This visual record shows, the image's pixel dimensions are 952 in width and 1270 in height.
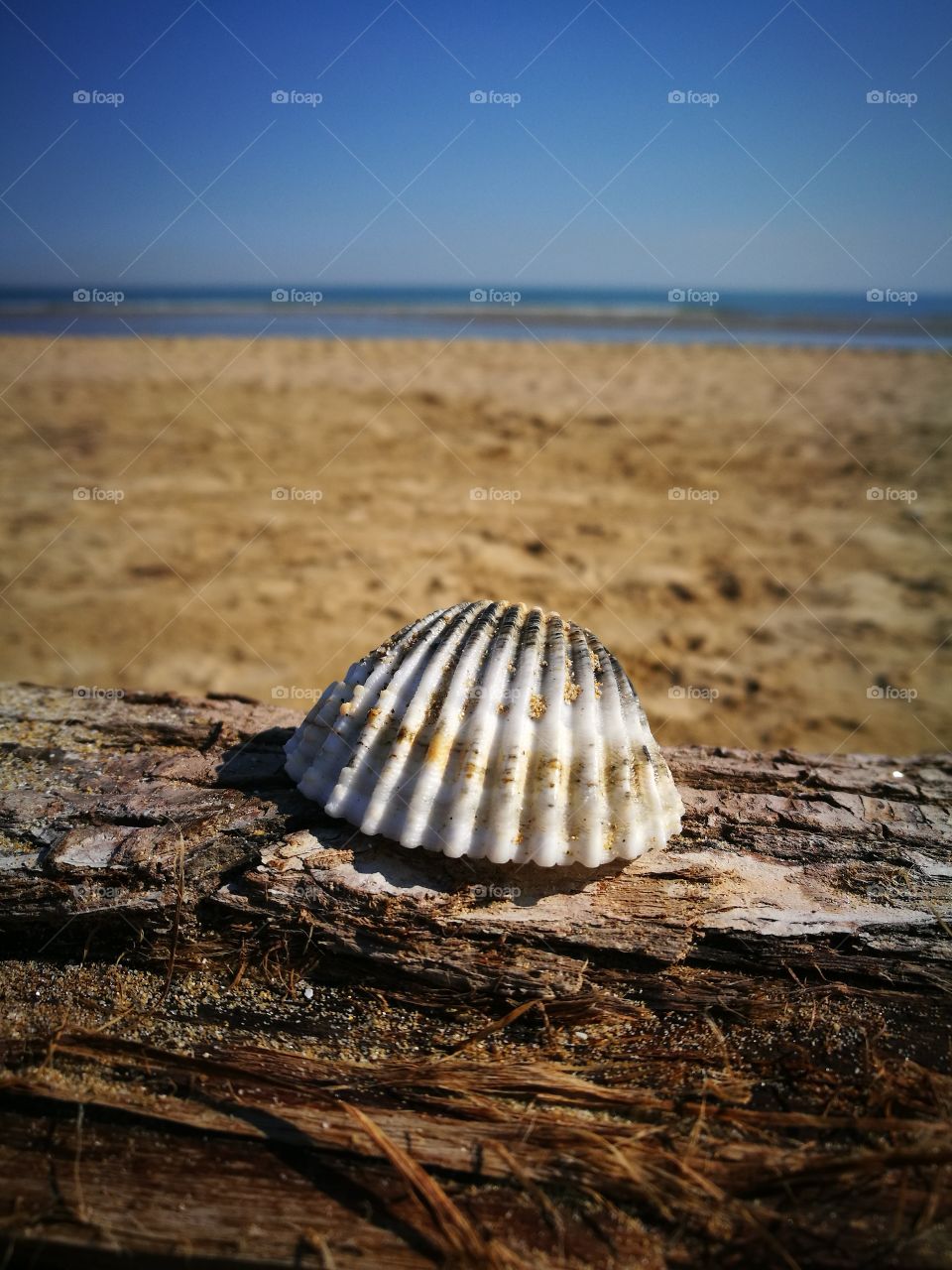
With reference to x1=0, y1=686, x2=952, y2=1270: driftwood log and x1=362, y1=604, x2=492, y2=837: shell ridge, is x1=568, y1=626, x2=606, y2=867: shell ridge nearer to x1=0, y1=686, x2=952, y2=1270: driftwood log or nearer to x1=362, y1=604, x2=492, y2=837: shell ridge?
x1=0, y1=686, x2=952, y2=1270: driftwood log

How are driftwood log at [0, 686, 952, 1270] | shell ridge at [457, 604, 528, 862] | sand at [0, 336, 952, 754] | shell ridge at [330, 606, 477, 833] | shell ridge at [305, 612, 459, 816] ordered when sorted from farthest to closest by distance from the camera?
1. sand at [0, 336, 952, 754]
2. shell ridge at [305, 612, 459, 816]
3. shell ridge at [330, 606, 477, 833]
4. shell ridge at [457, 604, 528, 862]
5. driftwood log at [0, 686, 952, 1270]

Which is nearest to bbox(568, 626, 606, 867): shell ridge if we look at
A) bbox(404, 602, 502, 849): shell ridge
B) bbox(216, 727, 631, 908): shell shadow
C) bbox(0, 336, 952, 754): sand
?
bbox(216, 727, 631, 908): shell shadow

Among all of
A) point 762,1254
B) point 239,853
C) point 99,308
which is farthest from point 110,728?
point 99,308

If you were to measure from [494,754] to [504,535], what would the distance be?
5378mm

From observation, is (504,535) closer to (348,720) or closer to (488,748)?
(348,720)

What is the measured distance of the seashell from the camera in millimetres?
2211

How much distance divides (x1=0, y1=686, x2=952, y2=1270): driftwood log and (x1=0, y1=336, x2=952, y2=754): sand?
2.51m

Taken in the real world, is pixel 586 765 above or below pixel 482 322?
below

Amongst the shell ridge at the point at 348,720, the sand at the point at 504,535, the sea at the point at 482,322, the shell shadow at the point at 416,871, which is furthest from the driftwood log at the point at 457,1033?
the sea at the point at 482,322

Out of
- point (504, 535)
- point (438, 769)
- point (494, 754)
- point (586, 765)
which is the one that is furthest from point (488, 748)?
point (504, 535)

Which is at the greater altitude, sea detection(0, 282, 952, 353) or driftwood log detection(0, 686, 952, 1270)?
sea detection(0, 282, 952, 353)

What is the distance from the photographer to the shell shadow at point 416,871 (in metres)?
2.27

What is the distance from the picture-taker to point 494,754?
2.28 metres

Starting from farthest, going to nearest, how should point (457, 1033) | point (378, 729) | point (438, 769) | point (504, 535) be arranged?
point (504, 535) < point (378, 729) < point (438, 769) < point (457, 1033)
